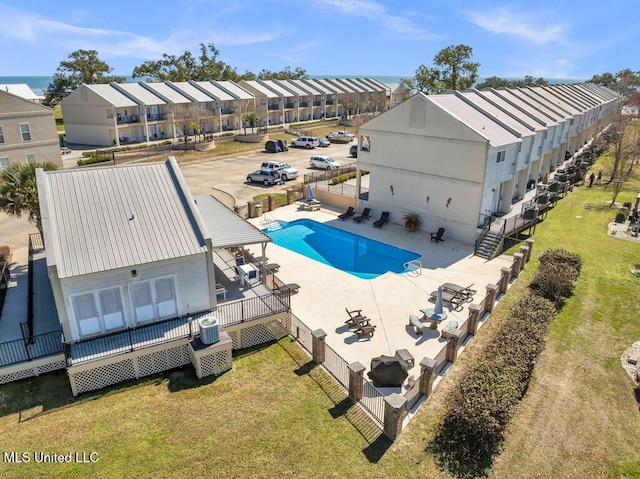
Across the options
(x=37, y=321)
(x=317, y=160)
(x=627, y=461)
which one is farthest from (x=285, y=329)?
(x=317, y=160)

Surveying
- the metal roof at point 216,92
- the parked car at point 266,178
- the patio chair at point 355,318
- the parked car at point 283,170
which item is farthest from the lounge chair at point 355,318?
the metal roof at point 216,92

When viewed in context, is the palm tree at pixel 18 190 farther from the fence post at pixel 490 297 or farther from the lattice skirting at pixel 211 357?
the fence post at pixel 490 297

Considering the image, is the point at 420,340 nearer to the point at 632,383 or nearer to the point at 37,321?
the point at 632,383

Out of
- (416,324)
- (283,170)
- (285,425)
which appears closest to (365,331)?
(416,324)

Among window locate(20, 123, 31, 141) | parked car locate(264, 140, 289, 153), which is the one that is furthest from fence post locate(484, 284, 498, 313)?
parked car locate(264, 140, 289, 153)

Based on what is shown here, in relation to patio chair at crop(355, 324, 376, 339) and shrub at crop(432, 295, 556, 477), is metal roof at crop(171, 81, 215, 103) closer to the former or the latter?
patio chair at crop(355, 324, 376, 339)

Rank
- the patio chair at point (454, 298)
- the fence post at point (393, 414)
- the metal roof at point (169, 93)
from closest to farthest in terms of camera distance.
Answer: the fence post at point (393, 414) → the patio chair at point (454, 298) → the metal roof at point (169, 93)
